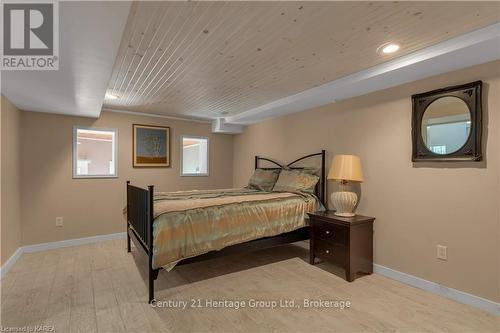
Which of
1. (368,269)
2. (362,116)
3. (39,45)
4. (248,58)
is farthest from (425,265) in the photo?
(39,45)

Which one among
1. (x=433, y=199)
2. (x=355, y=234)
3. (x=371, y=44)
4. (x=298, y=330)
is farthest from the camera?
(x=355, y=234)

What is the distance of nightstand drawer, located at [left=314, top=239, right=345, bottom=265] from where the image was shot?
277cm

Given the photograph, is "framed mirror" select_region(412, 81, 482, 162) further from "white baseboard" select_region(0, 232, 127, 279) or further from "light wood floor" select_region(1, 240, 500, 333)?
"white baseboard" select_region(0, 232, 127, 279)

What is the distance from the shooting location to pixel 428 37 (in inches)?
76.4

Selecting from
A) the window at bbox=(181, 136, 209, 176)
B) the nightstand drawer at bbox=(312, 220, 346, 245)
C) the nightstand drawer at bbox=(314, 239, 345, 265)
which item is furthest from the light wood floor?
the window at bbox=(181, 136, 209, 176)

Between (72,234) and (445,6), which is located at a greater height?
(445,6)

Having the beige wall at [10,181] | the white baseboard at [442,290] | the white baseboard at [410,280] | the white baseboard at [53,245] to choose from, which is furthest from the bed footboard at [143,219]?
the white baseboard at [442,290]

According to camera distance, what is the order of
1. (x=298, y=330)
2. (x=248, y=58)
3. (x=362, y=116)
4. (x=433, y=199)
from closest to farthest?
(x=298, y=330) → (x=248, y=58) → (x=433, y=199) → (x=362, y=116)

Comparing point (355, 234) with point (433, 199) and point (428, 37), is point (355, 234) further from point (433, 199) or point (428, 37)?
point (428, 37)

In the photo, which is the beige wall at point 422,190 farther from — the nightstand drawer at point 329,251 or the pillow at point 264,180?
the pillow at point 264,180

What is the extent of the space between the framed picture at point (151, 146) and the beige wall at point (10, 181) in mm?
1563

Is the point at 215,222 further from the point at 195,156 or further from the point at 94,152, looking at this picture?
the point at 195,156

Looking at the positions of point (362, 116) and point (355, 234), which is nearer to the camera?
point (355, 234)

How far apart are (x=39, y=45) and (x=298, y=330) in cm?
277
